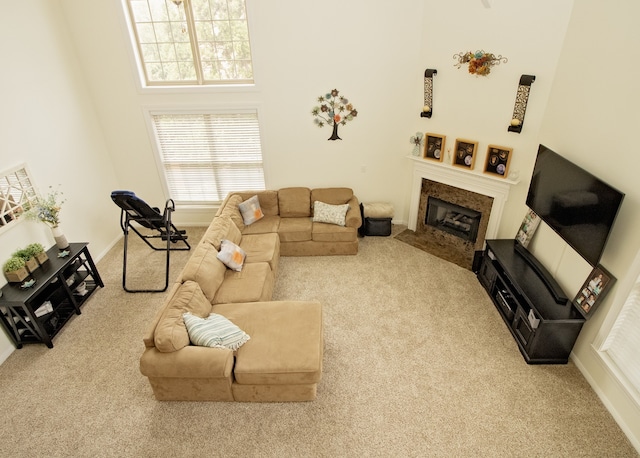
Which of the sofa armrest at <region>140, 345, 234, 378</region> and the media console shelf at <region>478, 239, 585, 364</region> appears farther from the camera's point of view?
the media console shelf at <region>478, 239, 585, 364</region>

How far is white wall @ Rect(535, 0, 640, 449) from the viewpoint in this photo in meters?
2.78

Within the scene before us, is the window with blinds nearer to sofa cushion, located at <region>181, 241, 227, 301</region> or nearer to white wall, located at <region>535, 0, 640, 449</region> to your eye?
sofa cushion, located at <region>181, 241, 227, 301</region>

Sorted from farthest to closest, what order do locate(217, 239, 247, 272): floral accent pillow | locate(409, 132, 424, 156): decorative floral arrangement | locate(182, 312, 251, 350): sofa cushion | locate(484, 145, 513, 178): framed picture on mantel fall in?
1. locate(409, 132, 424, 156): decorative floral arrangement
2. locate(484, 145, 513, 178): framed picture on mantel
3. locate(217, 239, 247, 272): floral accent pillow
4. locate(182, 312, 251, 350): sofa cushion

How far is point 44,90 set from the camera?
4.26m

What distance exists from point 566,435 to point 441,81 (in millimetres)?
3957

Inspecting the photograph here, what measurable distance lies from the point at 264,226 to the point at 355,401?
283 cm

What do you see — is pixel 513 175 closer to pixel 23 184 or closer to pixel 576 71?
pixel 576 71

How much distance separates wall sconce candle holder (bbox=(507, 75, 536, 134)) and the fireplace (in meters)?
1.23

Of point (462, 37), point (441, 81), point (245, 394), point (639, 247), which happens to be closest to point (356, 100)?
point (441, 81)

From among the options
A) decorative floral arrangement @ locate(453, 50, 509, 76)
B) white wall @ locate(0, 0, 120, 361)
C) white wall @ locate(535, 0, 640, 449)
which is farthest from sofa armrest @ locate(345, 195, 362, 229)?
white wall @ locate(0, 0, 120, 361)

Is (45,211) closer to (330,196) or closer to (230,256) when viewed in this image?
(230,256)

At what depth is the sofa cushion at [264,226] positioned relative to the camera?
5109 mm

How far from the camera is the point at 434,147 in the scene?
4.96 meters

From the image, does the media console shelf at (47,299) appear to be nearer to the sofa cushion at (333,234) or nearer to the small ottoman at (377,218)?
the sofa cushion at (333,234)
